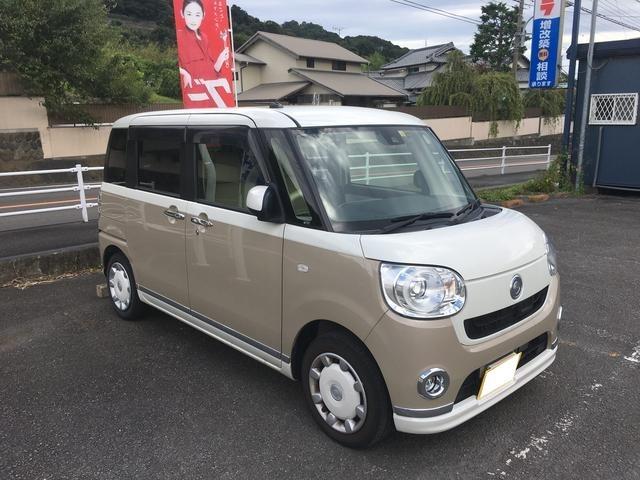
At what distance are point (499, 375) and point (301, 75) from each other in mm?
34789

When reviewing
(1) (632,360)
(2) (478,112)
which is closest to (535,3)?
(1) (632,360)

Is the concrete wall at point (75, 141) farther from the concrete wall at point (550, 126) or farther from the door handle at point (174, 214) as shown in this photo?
the concrete wall at point (550, 126)

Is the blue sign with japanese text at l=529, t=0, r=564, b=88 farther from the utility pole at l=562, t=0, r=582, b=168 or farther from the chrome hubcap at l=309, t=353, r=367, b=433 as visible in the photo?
the chrome hubcap at l=309, t=353, r=367, b=433

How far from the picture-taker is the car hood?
251 cm

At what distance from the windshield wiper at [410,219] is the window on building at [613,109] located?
933cm

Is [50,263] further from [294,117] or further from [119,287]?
[294,117]

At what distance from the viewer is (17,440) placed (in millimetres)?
2938

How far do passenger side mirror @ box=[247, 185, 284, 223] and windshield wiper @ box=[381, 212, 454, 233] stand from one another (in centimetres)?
62

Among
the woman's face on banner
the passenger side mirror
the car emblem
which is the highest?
the woman's face on banner

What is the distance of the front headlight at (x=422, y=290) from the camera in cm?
245

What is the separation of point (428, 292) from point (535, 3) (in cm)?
1156

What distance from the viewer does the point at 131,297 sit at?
4555 millimetres

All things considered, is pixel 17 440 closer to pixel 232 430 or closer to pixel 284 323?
pixel 232 430

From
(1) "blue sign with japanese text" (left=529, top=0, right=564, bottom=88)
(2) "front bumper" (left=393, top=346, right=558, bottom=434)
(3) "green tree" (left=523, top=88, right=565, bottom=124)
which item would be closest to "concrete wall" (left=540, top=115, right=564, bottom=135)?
(3) "green tree" (left=523, top=88, right=565, bottom=124)
